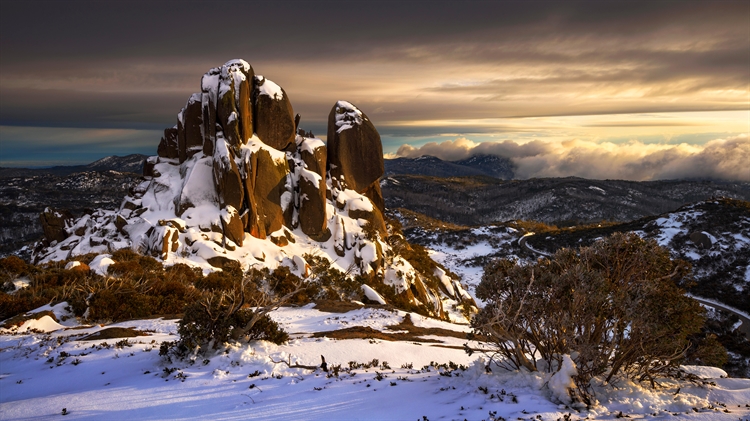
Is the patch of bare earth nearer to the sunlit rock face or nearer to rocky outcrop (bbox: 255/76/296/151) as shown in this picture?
the sunlit rock face

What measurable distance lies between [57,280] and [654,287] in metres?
28.6

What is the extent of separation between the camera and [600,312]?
894 cm

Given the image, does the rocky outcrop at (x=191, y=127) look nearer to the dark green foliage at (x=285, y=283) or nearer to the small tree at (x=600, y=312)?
the dark green foliage at (x=285, y=283)

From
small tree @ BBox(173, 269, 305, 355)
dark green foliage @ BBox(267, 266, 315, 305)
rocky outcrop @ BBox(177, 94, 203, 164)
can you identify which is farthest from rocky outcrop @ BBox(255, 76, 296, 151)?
small tree @ BBox(173, 269, 305, 355)

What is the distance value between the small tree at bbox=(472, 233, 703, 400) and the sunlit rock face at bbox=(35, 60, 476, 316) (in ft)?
88.2

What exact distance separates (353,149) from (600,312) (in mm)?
40065

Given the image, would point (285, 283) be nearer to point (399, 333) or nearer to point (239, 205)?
point (239, 205)

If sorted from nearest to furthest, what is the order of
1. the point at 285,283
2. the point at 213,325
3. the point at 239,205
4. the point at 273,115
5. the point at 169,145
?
1. the point at 213,325
2. the point at 285,283
3. the point at 239,205
4. the point at 273,115
5. the point at 169,145

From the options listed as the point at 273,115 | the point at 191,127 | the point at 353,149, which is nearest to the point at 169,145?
the point at 191,127

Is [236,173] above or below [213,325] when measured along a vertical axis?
above

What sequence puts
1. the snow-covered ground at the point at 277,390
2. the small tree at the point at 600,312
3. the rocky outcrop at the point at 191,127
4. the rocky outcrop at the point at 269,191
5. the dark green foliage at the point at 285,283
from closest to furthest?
the snow-covered ground at the point at 277,390 < the small tree at the point at 600,312 < the dark green foliage at the point at 285,283 < the rocky outcrop at the point at 269,191 < the rocky outcrop at the point at 191,127

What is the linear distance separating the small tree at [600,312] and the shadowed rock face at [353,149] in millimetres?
37115

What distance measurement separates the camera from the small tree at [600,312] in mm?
8570

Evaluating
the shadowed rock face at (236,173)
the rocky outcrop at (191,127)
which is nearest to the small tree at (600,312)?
the shadowed rock face at (236,173)
